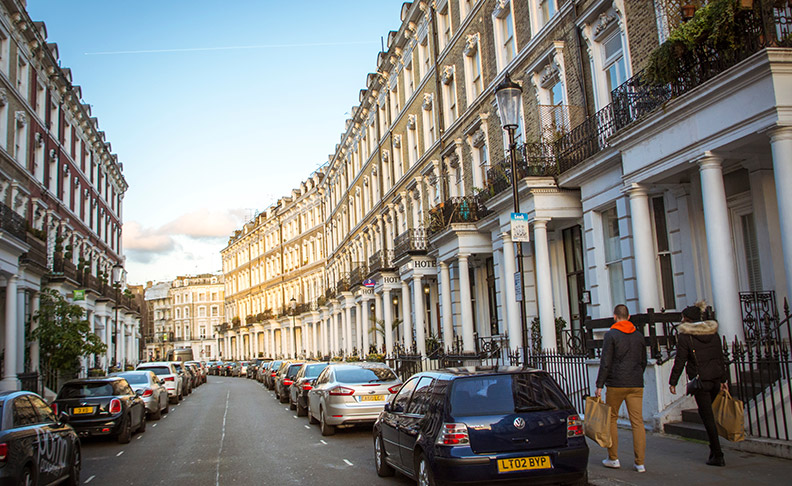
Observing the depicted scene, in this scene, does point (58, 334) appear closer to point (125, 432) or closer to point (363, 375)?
point (125, 432)

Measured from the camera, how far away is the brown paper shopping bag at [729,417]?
812 centimetres

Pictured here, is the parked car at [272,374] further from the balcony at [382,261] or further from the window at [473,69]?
the window at [473,69]

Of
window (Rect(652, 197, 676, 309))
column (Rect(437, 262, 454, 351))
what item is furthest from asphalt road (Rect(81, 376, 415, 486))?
window (Rect(652, 197, 676, 309))

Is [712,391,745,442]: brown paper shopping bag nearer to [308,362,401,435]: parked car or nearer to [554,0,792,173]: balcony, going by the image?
[554,0,792,173]: balcony

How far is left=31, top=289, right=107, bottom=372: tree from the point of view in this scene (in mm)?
26062

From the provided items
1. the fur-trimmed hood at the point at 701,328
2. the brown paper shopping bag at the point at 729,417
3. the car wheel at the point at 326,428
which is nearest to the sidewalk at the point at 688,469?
the brown paper shopping bag at the point at 729,417

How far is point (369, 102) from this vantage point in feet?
129

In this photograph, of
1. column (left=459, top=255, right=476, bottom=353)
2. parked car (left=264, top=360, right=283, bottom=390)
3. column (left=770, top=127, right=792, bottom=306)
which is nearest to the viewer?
column (left=770, top=127, right=792, bottom=306)

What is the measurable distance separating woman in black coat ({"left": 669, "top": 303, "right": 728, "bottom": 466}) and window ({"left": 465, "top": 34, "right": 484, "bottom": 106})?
15.5 meters

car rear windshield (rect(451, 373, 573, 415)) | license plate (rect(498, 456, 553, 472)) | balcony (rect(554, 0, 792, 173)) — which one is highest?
balcony (rect(554, 0, 792, 173))

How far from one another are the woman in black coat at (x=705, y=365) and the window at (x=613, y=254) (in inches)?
263

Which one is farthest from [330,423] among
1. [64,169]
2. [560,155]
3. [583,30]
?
[64,169]

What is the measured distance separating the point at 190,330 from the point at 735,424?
4645 inches

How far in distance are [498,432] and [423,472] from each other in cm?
110
